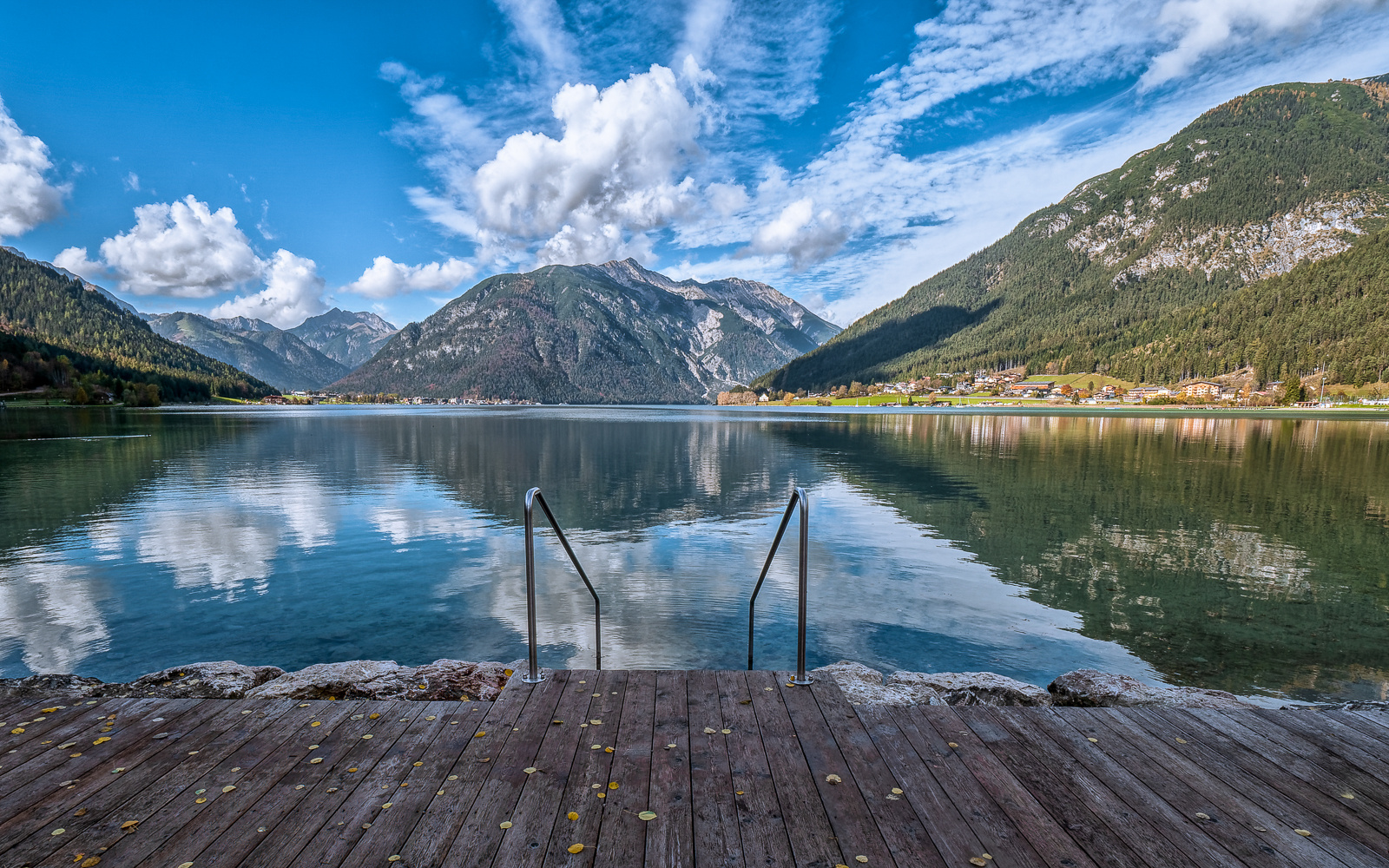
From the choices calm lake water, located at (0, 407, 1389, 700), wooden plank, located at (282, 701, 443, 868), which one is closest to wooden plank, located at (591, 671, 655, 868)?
wooden plank, located at (282, 701, 443, 868)

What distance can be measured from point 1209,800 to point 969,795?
167cm

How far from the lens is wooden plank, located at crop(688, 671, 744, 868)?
11.5 feet

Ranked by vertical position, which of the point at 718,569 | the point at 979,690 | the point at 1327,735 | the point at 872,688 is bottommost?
the point at 718,569

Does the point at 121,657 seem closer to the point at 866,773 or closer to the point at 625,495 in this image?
the point at 866,773

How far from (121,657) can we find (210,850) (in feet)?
35.5

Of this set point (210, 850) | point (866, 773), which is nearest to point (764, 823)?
point (866, 773)

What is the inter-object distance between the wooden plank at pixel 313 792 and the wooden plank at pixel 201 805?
187 millimetres

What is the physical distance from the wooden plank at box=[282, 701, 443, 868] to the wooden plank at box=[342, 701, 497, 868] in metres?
0.04

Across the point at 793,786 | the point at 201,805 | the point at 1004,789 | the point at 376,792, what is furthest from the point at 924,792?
the point at 201,805

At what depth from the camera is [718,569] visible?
53.1 feet

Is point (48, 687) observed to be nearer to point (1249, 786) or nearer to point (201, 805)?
point (201, 805)

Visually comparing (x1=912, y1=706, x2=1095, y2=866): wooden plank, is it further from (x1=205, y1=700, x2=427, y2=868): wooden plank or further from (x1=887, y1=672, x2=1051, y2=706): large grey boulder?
(x1=205, y1=700, x2=427, y2=868): wooden plank

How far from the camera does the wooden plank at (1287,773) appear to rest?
3.83 meters

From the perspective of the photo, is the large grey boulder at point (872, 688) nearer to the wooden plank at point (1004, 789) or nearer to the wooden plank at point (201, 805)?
the wooden plank at point (1004, 789)
